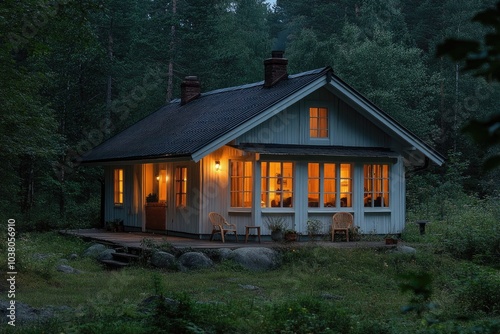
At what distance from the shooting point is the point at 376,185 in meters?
22.8

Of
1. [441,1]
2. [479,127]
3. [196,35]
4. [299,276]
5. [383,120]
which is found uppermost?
[441,1]

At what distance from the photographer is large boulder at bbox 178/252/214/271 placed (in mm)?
17125

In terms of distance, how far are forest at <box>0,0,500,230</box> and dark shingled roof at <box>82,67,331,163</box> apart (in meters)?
3.24

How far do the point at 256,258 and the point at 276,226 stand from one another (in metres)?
3.27

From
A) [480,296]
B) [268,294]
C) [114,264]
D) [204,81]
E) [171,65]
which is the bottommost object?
[268,294]

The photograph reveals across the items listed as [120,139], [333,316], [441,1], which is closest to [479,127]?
[333,316]

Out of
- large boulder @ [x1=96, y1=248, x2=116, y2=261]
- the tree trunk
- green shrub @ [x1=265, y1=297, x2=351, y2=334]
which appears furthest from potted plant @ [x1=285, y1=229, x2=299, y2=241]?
the tree trunk

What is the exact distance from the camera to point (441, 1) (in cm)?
5166

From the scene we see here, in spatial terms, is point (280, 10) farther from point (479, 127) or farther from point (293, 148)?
point (479, 127)

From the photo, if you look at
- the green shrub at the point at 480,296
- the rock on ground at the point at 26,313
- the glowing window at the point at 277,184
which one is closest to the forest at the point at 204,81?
the glowing window at the point at 277,184

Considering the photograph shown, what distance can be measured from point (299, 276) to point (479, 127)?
14202 millimetres

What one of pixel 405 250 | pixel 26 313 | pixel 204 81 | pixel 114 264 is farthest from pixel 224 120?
pixel 204 81

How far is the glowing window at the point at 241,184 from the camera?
21109mm

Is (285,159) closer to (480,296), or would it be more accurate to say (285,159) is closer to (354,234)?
(354,234)
